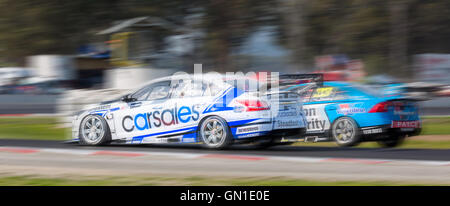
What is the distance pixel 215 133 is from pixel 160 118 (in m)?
1.06

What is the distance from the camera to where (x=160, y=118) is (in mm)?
11305

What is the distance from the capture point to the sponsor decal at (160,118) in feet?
36.3

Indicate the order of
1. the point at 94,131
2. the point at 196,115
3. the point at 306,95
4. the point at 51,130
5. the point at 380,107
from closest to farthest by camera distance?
the point at 196,115
the point at 94,131
the point at 380,107
the point at 306,95
the point at 51,130

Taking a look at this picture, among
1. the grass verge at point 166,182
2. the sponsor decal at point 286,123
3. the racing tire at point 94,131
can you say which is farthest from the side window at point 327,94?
the grass verge at point 166,182

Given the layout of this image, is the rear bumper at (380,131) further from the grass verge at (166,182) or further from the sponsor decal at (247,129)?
the grass verge at (166,182)

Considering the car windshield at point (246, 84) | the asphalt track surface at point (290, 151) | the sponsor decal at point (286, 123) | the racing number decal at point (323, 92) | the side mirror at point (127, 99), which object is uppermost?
the car windshield at point (246, 84)

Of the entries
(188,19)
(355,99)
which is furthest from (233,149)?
(188,19)

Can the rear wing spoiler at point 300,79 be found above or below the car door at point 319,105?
A: above

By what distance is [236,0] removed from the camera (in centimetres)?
4400

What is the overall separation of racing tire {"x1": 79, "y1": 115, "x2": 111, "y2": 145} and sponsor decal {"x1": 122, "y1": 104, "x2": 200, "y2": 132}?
392mm

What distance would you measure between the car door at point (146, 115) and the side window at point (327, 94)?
284 centimetres

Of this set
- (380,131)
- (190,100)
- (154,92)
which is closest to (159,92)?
(154,92)

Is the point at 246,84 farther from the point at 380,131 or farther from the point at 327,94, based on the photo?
the point at 380,131

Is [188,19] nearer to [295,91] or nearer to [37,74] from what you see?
[37,74]
